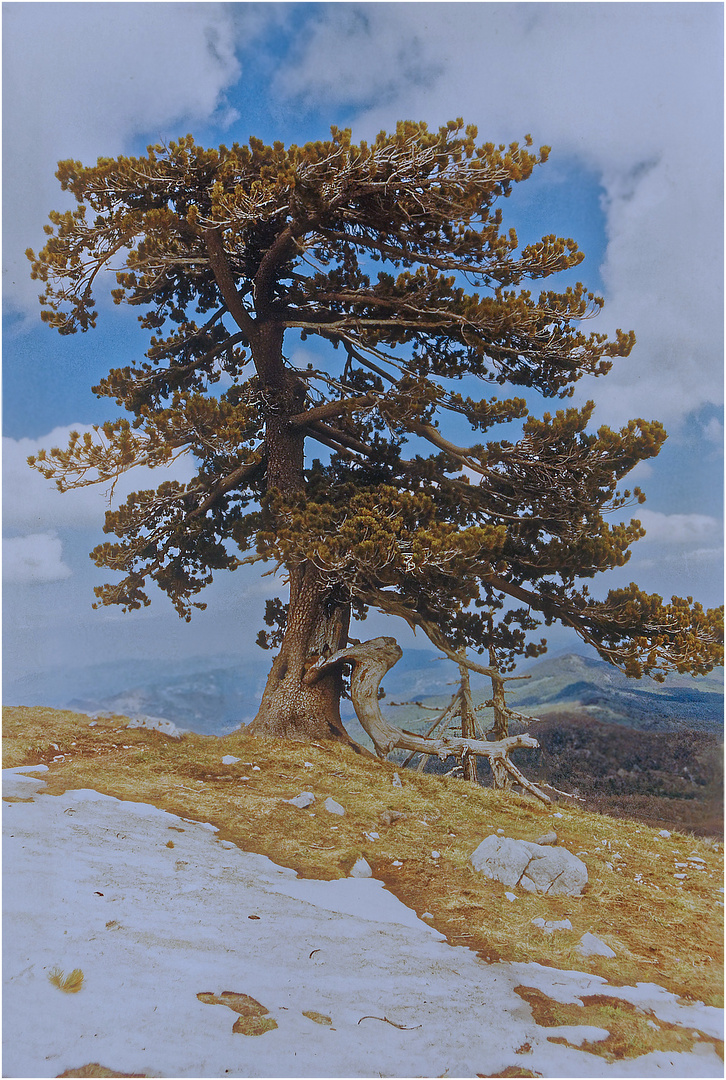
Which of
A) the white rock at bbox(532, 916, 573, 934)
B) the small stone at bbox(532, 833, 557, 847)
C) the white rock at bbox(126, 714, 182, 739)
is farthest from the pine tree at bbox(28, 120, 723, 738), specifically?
the white rock at bbox(532, 916, 573, 934)

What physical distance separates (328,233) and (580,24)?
202 cm

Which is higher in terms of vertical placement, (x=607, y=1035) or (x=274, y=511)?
(x=274, y=511)

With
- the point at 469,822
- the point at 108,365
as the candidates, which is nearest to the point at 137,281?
the point at 108,365

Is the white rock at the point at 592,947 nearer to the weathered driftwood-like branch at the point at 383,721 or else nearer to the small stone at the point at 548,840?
the small stone at the point at 548,840

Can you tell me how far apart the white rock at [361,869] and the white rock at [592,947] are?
1.17 metres

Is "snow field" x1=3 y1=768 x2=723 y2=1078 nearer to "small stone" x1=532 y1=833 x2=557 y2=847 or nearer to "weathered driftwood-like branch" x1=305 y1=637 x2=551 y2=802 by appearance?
"small stone" x1=532 y1=833 x2=557 y2=847

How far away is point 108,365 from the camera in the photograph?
4980mm

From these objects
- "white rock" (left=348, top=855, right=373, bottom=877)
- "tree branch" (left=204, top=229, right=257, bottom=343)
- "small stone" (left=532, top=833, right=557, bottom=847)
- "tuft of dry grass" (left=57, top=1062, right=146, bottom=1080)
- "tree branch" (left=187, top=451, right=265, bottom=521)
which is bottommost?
"tuft of dry grass" (left=57, top=1062, right=146, bottom=1080)

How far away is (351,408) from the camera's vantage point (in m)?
5.09

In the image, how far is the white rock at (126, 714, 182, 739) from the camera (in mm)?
4934

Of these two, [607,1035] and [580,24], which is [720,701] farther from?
[580,24]

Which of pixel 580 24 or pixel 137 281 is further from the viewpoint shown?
pixel 137 281

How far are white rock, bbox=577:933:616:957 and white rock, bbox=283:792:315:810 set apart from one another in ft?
5.59

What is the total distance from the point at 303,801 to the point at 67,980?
60.1 inches
